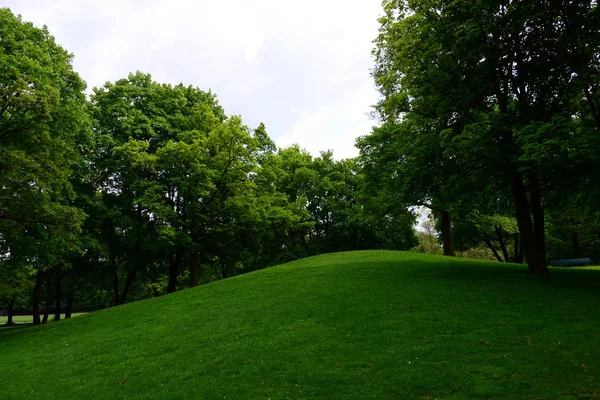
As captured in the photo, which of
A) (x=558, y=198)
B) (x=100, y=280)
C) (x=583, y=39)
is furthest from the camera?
(x=100, y=280)

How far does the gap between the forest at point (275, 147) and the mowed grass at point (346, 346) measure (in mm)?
5002

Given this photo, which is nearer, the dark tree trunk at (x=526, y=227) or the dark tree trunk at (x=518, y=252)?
the dark tree trunk at (x=526, y=227)

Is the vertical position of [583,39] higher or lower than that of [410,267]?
higher

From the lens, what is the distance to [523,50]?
16578mm

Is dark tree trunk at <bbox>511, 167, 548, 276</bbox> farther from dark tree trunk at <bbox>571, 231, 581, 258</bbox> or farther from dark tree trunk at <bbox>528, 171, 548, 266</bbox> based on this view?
→ dark tree trunk at <bbox>571, 231, 581, 258</bbox>

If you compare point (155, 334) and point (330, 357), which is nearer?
point (330, 357)

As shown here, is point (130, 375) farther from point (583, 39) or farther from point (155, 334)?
point (583, 39)

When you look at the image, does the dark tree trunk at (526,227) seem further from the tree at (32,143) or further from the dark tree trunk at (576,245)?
the dark tree trunk at (576,245)

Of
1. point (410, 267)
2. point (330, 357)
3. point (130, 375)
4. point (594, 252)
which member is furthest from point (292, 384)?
point (594, 252)

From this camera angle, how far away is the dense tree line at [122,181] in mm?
18188

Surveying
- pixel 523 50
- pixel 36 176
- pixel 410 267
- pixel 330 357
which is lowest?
pixel 330 357

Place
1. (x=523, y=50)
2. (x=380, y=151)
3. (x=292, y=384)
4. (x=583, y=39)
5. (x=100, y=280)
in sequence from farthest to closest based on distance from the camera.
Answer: (x=100, y=280) → (x=380, y=151) → (x=523, y=50) → (x=583, y=39) → (x=292, y=384)

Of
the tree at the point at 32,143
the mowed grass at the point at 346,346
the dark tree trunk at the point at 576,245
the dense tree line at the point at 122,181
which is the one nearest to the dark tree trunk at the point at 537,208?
the mowed grass at the point at 346,346

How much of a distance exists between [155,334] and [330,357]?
7.79 m
